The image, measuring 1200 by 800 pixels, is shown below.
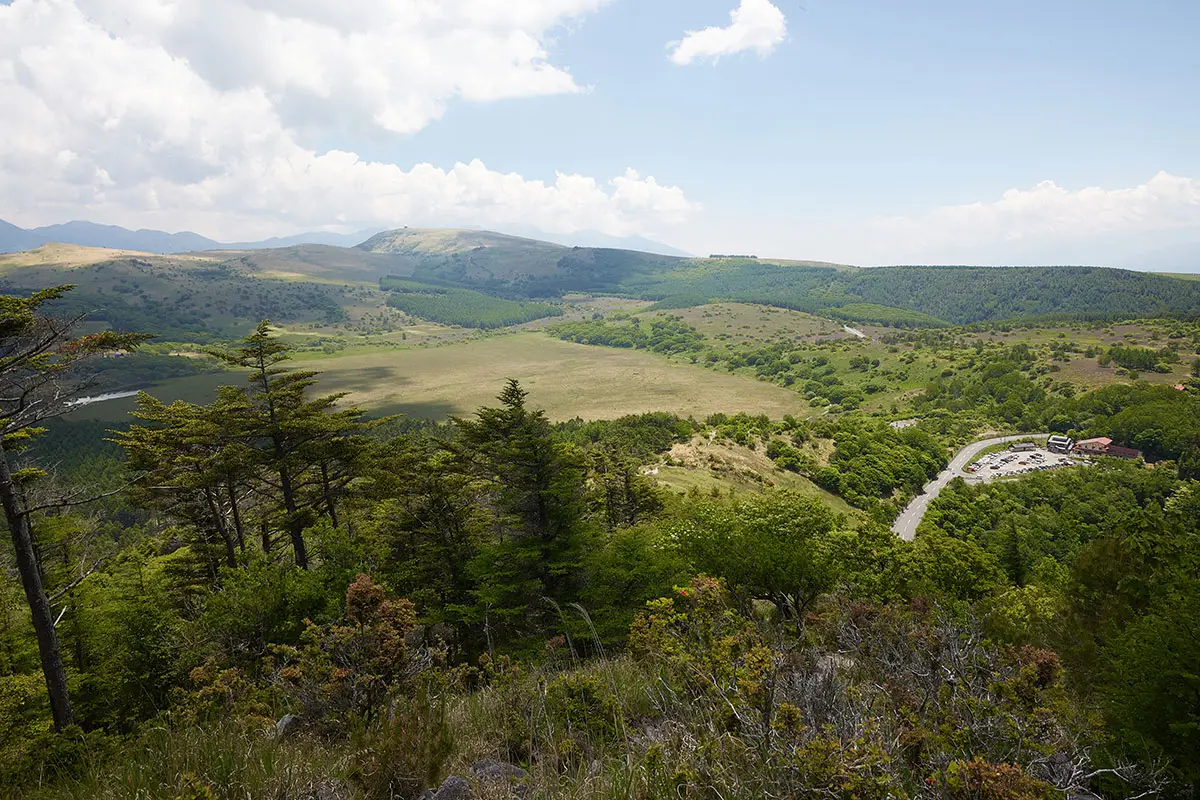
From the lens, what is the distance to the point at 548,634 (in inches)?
813

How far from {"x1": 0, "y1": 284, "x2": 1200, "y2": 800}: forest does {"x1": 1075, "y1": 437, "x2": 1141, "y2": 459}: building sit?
90757 mm

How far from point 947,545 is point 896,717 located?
1679 inches

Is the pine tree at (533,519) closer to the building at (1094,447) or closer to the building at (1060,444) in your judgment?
the building at (1060,444)

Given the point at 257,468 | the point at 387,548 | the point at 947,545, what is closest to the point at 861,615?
the point at 387,548

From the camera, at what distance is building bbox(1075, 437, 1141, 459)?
381ft

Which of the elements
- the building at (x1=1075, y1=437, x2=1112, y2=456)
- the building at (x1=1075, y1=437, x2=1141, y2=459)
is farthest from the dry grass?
the building at (x1=1075, y1=437, x2=1141, y2=459)

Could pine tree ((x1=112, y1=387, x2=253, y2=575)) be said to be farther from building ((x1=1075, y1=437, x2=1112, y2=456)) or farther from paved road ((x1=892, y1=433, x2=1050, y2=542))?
building ((x1=1075, y1=437, x2=1112, y2=456))

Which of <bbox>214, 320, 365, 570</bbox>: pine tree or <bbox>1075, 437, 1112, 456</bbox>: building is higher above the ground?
<bbox>214, 320, 365, 570</bbox>: pine tree

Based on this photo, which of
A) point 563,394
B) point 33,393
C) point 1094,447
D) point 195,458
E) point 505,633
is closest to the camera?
point 33,393

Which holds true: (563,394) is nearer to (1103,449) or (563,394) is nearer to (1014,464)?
(1014,464)

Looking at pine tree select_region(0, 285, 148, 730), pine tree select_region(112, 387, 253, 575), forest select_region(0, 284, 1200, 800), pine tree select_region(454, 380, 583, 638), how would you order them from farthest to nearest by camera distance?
1. pine tree select_region(112, 387, 253, 575)
2. pine tree select_region(454, 380, 583, 638)
3. pine tree select_region(0, 285, 148, 730)
4. forest select_region(0, 284, 1200, 800)

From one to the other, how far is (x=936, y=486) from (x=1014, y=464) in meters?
24.7

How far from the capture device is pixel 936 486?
344 feet

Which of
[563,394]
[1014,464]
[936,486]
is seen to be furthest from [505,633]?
[563,394]
